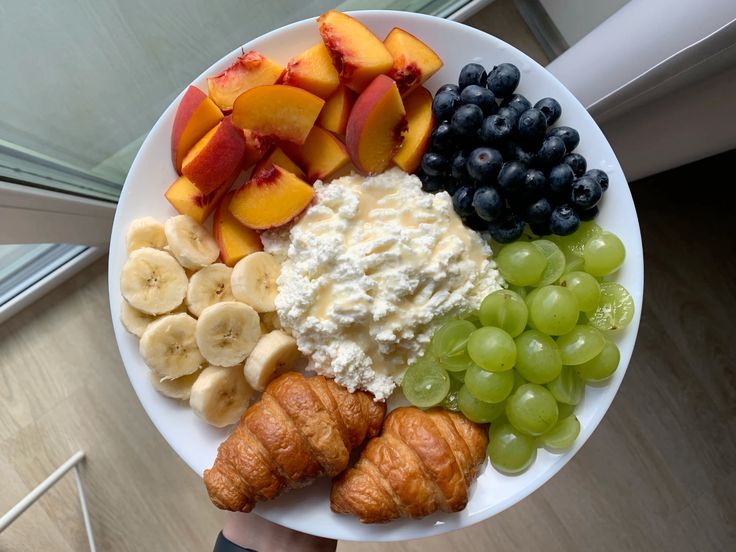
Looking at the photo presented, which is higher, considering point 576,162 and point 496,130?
point 496,130

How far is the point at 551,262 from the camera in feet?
3.73

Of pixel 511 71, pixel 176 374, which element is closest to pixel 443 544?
pixel 176 374

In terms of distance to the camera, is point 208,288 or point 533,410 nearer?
point 533,410

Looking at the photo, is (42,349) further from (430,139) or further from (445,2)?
(445,2)

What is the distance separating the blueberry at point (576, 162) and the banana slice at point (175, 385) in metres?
0.81

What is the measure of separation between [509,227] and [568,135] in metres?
0.20

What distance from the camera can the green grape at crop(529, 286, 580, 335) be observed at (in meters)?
1.07

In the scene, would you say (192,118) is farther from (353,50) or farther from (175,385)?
(175,385)

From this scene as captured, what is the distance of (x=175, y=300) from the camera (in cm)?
118

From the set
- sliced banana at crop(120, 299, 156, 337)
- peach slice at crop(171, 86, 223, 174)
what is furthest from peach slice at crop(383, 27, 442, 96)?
sliced banana at crop(120, 299, 156, 337)

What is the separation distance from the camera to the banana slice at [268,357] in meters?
1.14

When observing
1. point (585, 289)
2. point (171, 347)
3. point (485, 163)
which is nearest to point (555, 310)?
point (585, 289)

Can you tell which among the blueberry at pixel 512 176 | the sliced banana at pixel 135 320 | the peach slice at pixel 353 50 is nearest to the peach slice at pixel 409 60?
the peach slice at pixel 353 50

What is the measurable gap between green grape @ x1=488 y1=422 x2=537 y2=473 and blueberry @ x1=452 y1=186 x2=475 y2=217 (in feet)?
1.32
